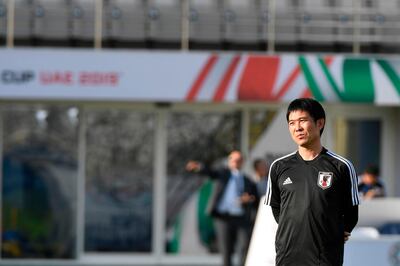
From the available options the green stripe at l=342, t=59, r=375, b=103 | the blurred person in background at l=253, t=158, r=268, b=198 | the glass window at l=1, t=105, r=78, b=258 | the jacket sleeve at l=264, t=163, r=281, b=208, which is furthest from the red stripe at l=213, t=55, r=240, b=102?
the jacket sleeve at l=264, t=163, r=281, b=208

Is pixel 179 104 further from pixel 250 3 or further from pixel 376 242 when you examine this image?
pixel 376 242

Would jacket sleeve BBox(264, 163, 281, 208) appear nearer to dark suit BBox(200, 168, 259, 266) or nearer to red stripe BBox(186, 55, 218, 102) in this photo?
dark suit BBox(200, 168, 259, 266)

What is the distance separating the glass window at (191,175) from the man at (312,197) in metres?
9.88

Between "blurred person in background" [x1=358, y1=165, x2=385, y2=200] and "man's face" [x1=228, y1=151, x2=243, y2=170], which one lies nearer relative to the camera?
"man's face" [x1=228, y1=151, x2=243, y2=170]

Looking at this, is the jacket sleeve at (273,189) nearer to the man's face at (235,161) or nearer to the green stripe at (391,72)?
the man's face at (235,161)

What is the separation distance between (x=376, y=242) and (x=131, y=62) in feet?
21.5

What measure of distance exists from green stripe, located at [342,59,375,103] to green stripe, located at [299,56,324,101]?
384 mm

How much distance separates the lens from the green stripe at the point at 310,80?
14.6 m

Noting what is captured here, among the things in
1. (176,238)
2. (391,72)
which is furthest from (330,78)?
(176,238)

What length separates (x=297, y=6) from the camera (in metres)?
18.9

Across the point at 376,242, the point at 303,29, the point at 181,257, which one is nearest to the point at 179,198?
the point at 181,257

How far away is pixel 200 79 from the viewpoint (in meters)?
14.4

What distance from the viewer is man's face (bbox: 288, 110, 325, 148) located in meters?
5.61

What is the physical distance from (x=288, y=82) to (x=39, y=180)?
4.24 metres
